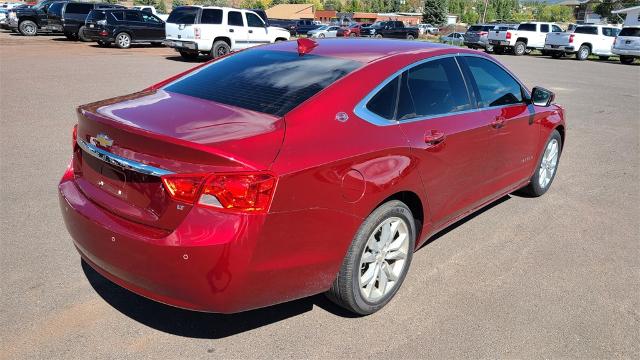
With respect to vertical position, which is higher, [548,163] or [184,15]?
[184,15]

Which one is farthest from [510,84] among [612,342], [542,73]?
[542,73]

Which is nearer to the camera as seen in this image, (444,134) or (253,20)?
(444,134)

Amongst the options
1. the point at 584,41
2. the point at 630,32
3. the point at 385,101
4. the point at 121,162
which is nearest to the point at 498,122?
the point at 385,101

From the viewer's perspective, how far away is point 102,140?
2.85 m

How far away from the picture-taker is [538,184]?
18.5ft

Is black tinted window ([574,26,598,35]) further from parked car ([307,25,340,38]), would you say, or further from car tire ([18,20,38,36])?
car tire ([18,20,38,36])

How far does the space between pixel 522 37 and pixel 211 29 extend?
20.3 metres

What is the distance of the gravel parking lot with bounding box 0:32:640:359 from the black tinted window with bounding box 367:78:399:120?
1.27 metres

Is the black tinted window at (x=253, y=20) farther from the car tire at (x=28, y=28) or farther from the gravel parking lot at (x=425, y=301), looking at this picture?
the car tire at (x=28, y=28)

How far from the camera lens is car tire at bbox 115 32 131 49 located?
913 inches

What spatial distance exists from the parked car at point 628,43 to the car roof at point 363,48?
27.4 m

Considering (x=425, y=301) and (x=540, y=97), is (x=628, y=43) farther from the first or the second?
(x=425, y=301)

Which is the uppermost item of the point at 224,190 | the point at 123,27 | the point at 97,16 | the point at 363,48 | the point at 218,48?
the point at 97,16

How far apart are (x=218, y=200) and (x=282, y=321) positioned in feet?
3.69
